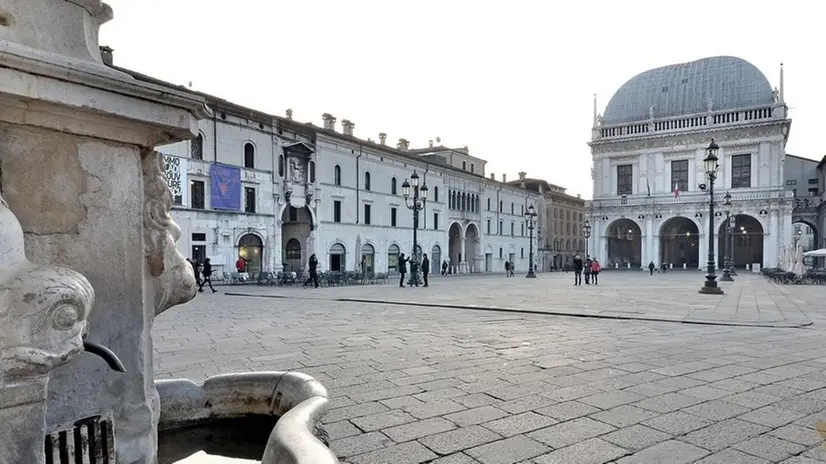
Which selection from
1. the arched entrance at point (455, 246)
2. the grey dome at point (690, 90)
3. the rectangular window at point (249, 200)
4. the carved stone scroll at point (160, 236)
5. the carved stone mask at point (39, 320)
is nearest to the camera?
the carved stone mask at point (39, 320)

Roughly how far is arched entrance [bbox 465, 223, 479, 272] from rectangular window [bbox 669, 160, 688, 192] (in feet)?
68.5

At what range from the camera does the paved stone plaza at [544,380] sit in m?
3.42

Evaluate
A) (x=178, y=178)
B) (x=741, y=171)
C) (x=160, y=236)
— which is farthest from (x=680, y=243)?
(x=160, y=236)

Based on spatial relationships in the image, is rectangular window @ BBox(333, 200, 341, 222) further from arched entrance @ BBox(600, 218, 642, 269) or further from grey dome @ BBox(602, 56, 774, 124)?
grey dome @ BBox(602, 56, 774, 124)

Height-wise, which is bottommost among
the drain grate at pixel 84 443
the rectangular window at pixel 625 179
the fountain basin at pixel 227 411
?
the fountain basin at pixel 227 411

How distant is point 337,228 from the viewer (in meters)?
35.0

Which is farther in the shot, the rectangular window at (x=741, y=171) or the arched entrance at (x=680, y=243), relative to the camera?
the arched entrance at (x=680, y=243)

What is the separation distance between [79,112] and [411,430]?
2930 mm

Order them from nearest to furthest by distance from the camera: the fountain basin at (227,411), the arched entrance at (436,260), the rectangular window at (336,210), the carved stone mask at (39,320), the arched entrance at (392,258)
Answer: the carved stone mask at (39,320) < the fountain basin at (227,411) < the rectangular window at (336,210) < the arched entrance at (392,258) < the arched entrance at (436,260)

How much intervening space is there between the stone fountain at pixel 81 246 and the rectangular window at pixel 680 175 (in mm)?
56363

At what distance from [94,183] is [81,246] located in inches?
10.3

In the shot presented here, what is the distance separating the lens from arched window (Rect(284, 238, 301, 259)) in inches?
1324

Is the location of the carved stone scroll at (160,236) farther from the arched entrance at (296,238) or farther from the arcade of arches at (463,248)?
the arcade of arches at (463,248)

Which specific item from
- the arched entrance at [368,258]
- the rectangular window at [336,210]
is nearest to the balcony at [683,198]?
the arched entrance at [368,258]
